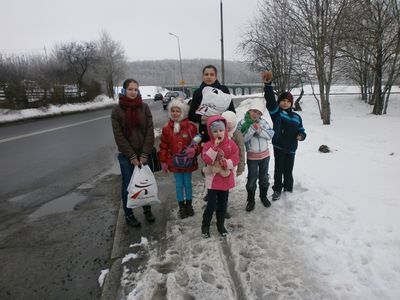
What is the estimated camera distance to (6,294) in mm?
2873

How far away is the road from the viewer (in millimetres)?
3033

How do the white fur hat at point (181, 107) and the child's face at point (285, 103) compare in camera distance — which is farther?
the child's face at point (285, 103)

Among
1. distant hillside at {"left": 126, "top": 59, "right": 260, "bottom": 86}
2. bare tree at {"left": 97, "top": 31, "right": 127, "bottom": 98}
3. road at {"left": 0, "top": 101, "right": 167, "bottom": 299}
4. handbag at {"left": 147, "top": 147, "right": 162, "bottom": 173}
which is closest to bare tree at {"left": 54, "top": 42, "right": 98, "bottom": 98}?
bare tree at {"left": 97, "top": 31, "right": 127, "bottom": 98}

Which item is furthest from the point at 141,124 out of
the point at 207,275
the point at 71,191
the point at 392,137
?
the point at 392,137

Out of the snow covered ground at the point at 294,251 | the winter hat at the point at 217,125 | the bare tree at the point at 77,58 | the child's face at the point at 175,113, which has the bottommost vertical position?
the snow covered ground at the point at 294,251

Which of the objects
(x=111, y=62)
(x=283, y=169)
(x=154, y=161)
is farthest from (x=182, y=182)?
(x=111, y=62)

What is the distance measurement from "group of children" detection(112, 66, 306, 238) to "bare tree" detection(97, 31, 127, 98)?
4406 centimetres

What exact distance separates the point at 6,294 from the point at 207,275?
201 centimetres

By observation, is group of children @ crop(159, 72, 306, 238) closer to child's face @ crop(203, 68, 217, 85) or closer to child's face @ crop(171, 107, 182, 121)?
child's face @ crop(171, 107, 182, 121)

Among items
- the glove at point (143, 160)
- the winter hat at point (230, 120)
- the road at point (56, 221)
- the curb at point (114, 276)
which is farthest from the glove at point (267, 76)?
the road at point (56, 221)

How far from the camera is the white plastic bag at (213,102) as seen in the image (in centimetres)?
388

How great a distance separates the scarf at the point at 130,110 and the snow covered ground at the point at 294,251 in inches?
58.8

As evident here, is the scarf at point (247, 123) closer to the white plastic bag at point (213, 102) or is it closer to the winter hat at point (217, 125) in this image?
the white plastic bag at point (213, 102)

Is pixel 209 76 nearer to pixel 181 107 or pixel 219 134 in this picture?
pixel 181 107
